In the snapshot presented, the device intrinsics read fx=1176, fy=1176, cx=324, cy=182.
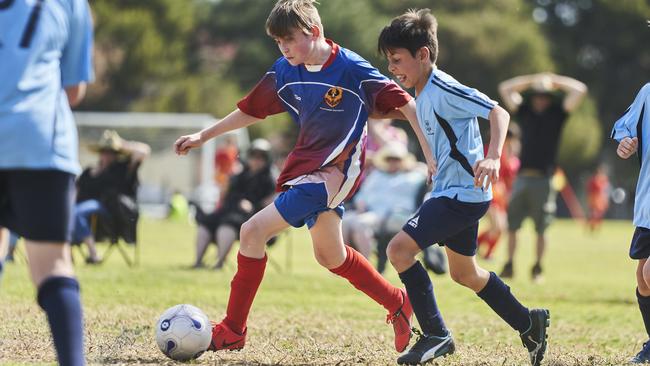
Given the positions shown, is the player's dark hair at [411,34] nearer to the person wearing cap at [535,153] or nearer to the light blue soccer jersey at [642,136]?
the light blue soccer jersey at [642,136]

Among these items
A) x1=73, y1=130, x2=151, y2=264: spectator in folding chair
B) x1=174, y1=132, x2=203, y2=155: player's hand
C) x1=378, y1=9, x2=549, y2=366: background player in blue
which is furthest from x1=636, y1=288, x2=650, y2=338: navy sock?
x1=73, y1=130, x2=151, y2=264: spectator in folding chair

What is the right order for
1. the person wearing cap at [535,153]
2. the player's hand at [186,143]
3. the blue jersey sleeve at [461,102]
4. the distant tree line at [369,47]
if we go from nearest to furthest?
the blue jersey sleeve at [461,102] → the player's hand at [186,143] → the person wearing cap at [535,153] → the distant tree line at [369,47]

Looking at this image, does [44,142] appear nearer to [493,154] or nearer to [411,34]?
[493,154]

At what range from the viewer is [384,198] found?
1306 cm

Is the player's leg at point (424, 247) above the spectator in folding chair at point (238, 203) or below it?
above

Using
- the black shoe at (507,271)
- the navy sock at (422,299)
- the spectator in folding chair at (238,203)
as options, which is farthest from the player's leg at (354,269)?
the spectator in folding chair at (238,203)

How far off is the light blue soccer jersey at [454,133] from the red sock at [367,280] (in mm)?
644

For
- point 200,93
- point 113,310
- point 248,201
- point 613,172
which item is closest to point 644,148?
point 113,310

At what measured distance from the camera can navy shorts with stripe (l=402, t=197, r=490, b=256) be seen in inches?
222

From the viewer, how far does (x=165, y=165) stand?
109 ft

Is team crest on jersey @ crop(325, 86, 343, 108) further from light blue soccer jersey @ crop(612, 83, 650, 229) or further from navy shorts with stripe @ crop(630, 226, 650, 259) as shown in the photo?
navy shorts with stripe @ crop(630, 226, 650, 259)

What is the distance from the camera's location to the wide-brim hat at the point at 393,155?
13086mm

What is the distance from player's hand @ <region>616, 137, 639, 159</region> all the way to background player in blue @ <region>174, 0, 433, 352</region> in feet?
3.14

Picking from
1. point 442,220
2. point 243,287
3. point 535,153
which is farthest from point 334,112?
point 535,153
